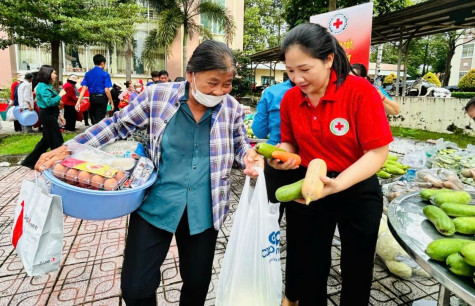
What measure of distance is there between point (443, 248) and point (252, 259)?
2.71 ft

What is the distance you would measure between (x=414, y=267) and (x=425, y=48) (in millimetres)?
35363

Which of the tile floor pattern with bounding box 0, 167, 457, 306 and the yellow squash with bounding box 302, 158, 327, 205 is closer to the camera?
the yellow squash with bounding box 302, 158, 327, 205

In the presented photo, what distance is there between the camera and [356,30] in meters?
4.63

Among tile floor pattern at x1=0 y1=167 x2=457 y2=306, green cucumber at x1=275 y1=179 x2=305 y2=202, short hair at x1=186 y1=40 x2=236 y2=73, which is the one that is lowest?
tile floor pattern at x1=0 y1=167 x2=457 y2=306

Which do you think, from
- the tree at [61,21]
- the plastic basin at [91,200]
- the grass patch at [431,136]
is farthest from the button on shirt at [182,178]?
the tree at [61,21]

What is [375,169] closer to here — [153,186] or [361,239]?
[361,239]

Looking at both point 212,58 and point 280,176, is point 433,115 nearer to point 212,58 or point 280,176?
point 280,176

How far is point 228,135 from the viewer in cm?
176

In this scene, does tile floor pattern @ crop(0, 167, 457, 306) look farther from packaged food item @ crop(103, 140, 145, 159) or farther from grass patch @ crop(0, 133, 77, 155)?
grass patch @ crop(0, 133, 77, 155)

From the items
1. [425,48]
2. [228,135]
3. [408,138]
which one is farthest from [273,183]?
[425,48]

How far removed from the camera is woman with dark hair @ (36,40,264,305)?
5.08 feet

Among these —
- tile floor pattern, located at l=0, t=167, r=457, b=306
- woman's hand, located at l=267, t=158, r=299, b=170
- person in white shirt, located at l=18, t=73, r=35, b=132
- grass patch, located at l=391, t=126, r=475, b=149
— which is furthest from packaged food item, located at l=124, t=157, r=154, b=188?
person in white shirt, located at l=18, t=73, r=35, b=132

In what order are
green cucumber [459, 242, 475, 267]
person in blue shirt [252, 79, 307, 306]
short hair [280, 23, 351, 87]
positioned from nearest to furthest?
green cucumber [459, 242, 475, 267] → short hair [280, 23, 351, 87] → person in blue shirt [252, 79, 307, 306]

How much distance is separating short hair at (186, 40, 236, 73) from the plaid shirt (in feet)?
0.65
